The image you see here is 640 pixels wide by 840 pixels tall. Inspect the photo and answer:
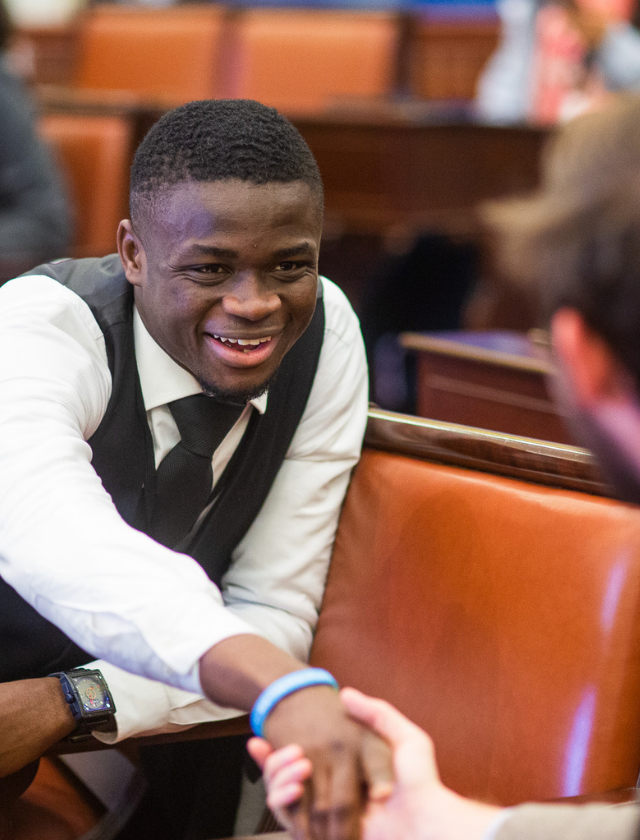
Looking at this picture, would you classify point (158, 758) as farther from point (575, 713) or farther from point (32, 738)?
point (575, 713)

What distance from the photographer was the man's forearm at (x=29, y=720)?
1039 mm

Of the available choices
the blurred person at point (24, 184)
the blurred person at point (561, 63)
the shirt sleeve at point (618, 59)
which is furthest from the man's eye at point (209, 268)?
the shirt sleeve at point (618, 59)

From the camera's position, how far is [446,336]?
8.17ft

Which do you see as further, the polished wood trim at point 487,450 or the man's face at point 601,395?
the polished wood trim at point 487,450

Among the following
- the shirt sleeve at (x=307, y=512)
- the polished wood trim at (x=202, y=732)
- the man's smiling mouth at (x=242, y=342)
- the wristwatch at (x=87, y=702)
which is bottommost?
the polished wood trim at (x=202, y=732)

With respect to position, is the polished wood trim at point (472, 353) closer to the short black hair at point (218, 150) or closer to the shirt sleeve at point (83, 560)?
the short black hair at point (218, 150)

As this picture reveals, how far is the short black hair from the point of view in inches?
43.1

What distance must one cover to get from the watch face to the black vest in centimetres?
11

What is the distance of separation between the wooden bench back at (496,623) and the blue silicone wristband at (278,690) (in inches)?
15.6

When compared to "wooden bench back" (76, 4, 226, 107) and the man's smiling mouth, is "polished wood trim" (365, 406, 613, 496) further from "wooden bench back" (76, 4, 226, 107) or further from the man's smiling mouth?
"wooden bench back" (76, 4, 226, 107)

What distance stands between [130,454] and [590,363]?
0.66m

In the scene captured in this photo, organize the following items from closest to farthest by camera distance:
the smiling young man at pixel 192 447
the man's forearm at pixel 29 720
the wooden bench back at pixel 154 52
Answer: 1. the smiling young man at pixel 192 447
2. the man's forearm at pixel 29 720
3. the wooden bench back at pixel 154 52

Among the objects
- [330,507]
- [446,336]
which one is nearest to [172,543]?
[330,507]

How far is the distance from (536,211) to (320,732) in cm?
43
